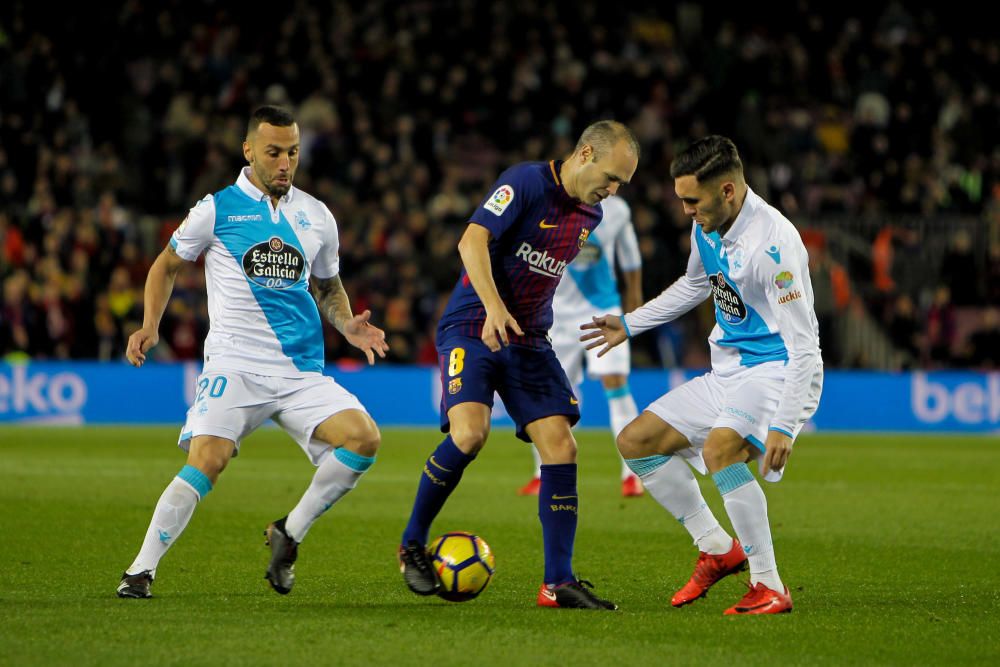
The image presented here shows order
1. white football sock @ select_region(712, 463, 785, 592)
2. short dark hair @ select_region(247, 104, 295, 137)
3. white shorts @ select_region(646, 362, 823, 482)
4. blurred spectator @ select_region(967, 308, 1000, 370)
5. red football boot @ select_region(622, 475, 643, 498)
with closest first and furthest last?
white football sock @ select_region(712, 463, 785, 592) → white shorts @ select_region(646, 362, 823, 482) → short dark hair @ select_region(247, 104, 295, 137) → red football boot @ select_region(622, 475, 643, 498) → blurred spectator @ select_region(967, 308, 1000, 370)

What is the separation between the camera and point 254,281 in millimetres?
7004

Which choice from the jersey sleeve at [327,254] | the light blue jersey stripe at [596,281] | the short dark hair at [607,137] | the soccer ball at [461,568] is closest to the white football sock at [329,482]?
the soccer ball at [461,568]

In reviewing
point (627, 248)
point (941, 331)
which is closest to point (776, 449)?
point (627, 248)

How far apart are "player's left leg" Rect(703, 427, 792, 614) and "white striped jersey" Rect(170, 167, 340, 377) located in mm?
1993

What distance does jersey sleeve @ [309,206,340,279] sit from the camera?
287 inches

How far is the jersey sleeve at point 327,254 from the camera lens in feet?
23.9

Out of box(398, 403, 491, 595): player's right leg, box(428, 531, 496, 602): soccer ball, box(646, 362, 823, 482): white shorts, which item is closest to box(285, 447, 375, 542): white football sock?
box(398, 403, 491, 595): player's right leg

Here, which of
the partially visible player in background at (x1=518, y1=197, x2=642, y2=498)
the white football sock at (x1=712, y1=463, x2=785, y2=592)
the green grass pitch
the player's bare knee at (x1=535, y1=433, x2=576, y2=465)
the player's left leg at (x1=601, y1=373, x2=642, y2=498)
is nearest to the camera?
the green grass pitch

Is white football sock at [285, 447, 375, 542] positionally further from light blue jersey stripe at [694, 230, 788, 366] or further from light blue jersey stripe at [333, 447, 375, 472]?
light blue jersey stripe at [694, 230, 788, 366]

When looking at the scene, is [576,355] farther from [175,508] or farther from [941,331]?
[941,331]

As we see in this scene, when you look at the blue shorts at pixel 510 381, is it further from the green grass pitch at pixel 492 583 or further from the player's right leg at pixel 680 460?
the green grass pitch at pixel 492 583

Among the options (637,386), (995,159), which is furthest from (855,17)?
(637,386)

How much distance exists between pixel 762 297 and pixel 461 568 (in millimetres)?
1814

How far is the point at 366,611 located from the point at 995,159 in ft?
64.3
